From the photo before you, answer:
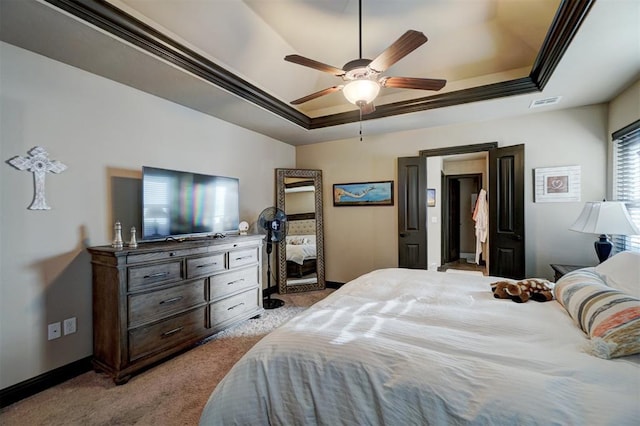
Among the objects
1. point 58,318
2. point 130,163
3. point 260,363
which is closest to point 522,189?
point 260,363

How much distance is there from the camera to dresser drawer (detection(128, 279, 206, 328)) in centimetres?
217

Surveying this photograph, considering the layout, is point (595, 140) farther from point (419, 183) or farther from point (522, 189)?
point (419, 183)

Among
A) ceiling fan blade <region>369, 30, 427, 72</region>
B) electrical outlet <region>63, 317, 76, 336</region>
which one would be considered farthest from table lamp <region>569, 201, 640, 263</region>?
electrical outlet <region>63, 317, 76, 336</region>

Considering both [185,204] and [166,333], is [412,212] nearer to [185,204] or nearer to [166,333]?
[185,204]

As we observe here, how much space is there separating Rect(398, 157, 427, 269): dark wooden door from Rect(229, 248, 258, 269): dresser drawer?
7.09 feet

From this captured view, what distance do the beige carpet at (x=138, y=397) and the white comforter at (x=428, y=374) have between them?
0.86 meters

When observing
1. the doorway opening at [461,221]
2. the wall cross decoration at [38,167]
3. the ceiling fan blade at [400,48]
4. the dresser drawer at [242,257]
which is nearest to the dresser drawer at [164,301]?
the dresser drawer at [242,257]

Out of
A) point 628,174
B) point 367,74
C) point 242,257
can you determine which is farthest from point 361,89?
point 628,174

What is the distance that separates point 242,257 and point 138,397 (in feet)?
5.00

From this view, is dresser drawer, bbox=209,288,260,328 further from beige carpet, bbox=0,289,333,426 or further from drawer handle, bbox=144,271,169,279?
drawer handle, bbox=144,271,169,279

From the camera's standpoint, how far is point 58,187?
215 cm

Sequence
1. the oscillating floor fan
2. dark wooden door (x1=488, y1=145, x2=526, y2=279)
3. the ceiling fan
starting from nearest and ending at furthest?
the ceiling fan < dark wooden door (x1=488, y1=145, x2=526, y2=279) < the oscillating floor fan

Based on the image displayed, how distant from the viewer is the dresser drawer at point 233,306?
2.80 meters

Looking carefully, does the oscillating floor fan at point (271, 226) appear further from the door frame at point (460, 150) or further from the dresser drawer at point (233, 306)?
the door frame at point (460, 150)
